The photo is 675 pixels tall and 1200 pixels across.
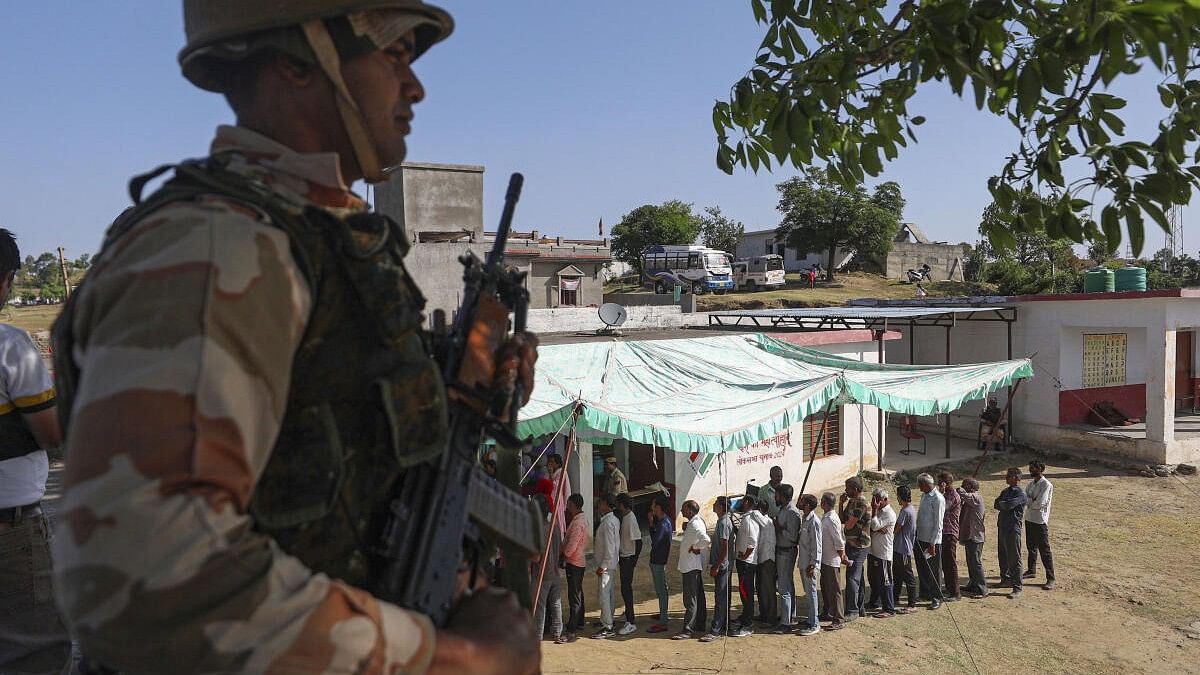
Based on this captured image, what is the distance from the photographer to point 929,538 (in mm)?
9898

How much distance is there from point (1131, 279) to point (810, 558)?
575 inches

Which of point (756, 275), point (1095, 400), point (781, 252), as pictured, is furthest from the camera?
point (781, 252)

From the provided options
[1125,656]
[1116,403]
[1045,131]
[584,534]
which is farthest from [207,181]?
[1116,403]

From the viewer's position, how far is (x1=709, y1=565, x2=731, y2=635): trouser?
8.84m

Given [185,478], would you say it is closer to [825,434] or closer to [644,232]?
[825,434]

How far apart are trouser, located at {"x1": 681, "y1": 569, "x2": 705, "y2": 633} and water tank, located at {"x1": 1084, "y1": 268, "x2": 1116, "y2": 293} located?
48.3 feet

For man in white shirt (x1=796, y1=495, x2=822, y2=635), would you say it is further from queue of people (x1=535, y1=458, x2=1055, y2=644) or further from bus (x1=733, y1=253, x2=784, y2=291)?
bus (x1=733, y1=253, x2=784, y2=291)

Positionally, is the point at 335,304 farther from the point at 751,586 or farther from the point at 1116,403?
the point at 1116,403

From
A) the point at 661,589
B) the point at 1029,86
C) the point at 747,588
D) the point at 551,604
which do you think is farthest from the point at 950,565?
the point at 1029,86

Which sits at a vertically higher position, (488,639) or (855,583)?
(488,639)

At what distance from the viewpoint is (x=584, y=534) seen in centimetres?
902

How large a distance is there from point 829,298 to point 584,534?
1242 inches

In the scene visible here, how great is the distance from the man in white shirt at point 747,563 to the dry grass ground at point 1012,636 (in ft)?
0.77

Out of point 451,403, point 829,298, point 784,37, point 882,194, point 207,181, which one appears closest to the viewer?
→ point 207,181
